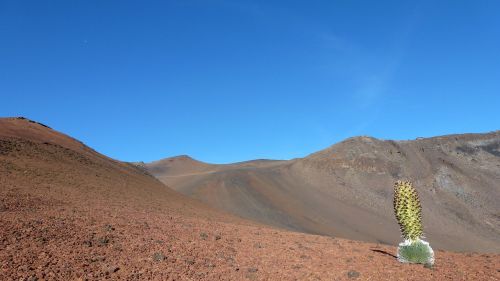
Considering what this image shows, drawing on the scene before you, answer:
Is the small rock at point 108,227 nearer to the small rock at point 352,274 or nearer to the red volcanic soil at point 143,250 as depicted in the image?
the red volcanic soil at point 143,250

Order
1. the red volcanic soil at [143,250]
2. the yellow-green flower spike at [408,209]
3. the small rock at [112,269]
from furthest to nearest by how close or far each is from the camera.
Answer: the yellow-green flower spike at [408,209]
the red volcanic soil at [143,250]
the small rock at [112,269]

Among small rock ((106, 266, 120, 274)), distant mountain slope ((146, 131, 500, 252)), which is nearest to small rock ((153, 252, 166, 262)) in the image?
small rock ((106, 266, 120, 274))

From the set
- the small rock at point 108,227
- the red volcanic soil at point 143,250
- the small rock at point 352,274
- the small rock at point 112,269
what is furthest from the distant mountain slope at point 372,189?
the small rock at point 112,269

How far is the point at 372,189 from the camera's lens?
60.8 meters

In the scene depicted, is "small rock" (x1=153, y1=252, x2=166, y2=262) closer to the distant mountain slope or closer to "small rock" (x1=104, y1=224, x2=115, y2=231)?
"small rock" (x1=104, y1=224, x2=115, y2=231)

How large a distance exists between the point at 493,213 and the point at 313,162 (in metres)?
23.9

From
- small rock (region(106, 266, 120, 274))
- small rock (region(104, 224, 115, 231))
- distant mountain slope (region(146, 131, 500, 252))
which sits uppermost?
distant mountain slope (region(146, 131, 500, 252))

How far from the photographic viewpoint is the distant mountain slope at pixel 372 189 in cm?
4566

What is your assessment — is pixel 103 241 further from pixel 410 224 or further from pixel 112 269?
→ pixel 410 224

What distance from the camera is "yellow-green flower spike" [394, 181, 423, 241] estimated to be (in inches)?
519

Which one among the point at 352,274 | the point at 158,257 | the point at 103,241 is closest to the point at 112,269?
the point at 158,257

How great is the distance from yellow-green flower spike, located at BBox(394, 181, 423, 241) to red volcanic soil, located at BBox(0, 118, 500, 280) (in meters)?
1.02

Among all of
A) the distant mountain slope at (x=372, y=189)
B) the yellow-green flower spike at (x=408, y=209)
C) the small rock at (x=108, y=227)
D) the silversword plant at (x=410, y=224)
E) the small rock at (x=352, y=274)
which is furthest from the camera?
the distant mountain slope at (x=372, y=189)

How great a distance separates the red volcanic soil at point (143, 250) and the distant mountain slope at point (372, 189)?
23552 millimetres
